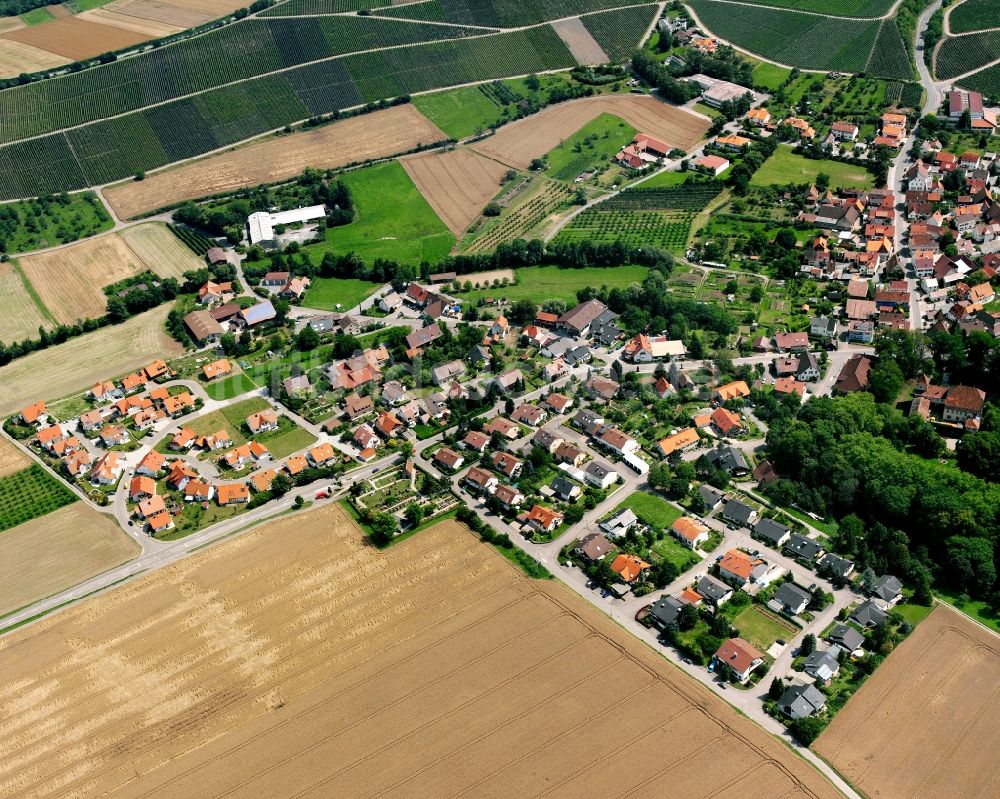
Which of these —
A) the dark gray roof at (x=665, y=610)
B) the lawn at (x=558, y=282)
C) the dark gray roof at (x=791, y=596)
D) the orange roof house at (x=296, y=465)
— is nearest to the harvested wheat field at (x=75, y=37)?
the lawn at (x=558, y=282)

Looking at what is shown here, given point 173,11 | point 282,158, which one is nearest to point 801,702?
point 282,158

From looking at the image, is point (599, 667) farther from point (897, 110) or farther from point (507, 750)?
point (897, 110)

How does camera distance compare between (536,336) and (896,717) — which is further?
(536,336)

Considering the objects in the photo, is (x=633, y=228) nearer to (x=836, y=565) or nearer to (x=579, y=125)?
(x=579, y=125)

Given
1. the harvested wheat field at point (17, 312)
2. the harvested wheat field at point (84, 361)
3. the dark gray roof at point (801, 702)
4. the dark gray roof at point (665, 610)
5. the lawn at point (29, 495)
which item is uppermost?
the harvested wheat field at point (17, 312)

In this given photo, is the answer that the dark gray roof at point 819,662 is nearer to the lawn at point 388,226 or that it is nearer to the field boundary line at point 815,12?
the lawn at point 388,226

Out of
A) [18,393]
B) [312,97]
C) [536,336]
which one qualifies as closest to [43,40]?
[312,97]

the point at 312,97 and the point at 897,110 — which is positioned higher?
the point at 312,97

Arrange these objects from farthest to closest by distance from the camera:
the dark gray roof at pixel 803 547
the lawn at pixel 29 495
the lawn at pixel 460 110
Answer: the lawn at pixel 460 110
the lawn at pixel 29 495
the dark gray roof at pixel 803 547
